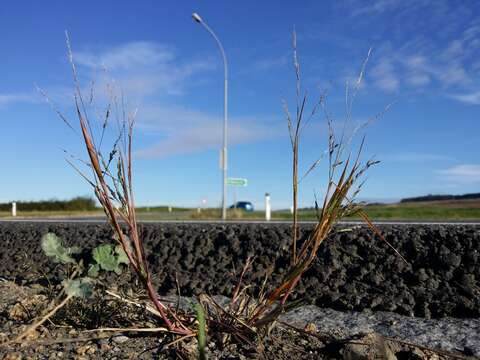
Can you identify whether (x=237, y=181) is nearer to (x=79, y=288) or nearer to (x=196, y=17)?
(x=196, y=17)

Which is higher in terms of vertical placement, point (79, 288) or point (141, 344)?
point (79, 288)

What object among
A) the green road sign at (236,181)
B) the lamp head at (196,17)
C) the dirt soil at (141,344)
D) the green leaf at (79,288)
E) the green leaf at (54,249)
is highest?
the lamp head at (196,17)

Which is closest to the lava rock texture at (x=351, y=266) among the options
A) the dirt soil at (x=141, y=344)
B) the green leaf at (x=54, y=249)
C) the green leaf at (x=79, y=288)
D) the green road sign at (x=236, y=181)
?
the dirt soil at (x=141, y=344)

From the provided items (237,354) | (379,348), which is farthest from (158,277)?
(379,348)

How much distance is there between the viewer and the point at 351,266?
427 cm

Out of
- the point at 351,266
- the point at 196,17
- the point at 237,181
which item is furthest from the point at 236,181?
the point at 351,266

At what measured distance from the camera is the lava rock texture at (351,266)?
157 inches

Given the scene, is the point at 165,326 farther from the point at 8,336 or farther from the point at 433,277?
the point at 433,277

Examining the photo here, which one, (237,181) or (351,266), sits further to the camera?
(237,181)

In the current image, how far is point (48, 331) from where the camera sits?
2773 mm

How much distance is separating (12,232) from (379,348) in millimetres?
5255

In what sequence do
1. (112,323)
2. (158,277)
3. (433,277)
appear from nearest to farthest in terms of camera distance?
(112,323), (433,277), (158,277)

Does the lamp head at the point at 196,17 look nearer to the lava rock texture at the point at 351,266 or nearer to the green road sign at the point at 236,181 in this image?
the green road sign at the point at 236,181

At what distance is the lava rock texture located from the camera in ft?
13.1
